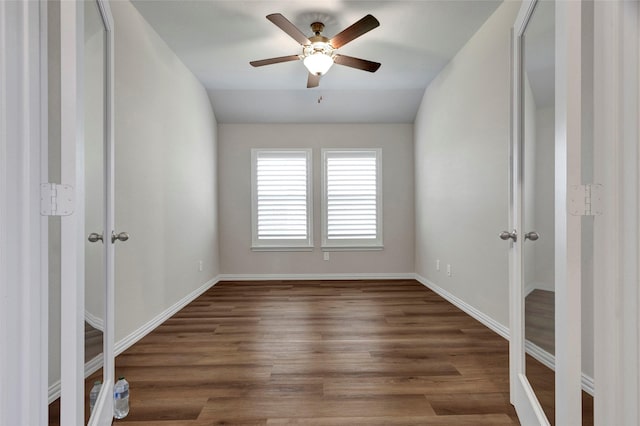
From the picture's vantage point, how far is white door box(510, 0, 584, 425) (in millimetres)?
1079

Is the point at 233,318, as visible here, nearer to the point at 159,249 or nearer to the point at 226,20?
the point at 159,249

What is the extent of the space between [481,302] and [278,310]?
195 cm

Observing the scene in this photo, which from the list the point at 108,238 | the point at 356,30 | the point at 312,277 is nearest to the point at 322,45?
the point at 356,30

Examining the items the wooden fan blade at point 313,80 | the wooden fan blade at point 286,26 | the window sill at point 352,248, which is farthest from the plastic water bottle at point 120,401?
the window sill at point 352,248

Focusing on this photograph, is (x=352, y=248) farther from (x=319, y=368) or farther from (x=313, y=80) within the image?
(x=319, y=368)

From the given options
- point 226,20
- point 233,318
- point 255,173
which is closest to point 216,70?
point 226,20

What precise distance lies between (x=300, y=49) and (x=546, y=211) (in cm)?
298

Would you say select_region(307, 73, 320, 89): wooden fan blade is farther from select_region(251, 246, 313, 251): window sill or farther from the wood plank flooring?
select_region(251, 246, 313, 251): window sill

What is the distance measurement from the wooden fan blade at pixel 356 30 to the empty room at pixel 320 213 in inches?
1.0

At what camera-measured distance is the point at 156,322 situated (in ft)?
10.2

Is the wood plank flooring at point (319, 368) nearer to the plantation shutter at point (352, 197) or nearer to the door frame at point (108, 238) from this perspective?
the door frame at point (108, 238)

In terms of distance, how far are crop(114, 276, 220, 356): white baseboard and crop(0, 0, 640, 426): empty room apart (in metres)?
0.03

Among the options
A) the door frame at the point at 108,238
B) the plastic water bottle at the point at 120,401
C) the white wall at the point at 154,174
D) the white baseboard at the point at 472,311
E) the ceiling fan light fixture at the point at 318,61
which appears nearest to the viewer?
the door frame at the point at 108,238

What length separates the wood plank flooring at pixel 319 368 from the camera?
1.72m
